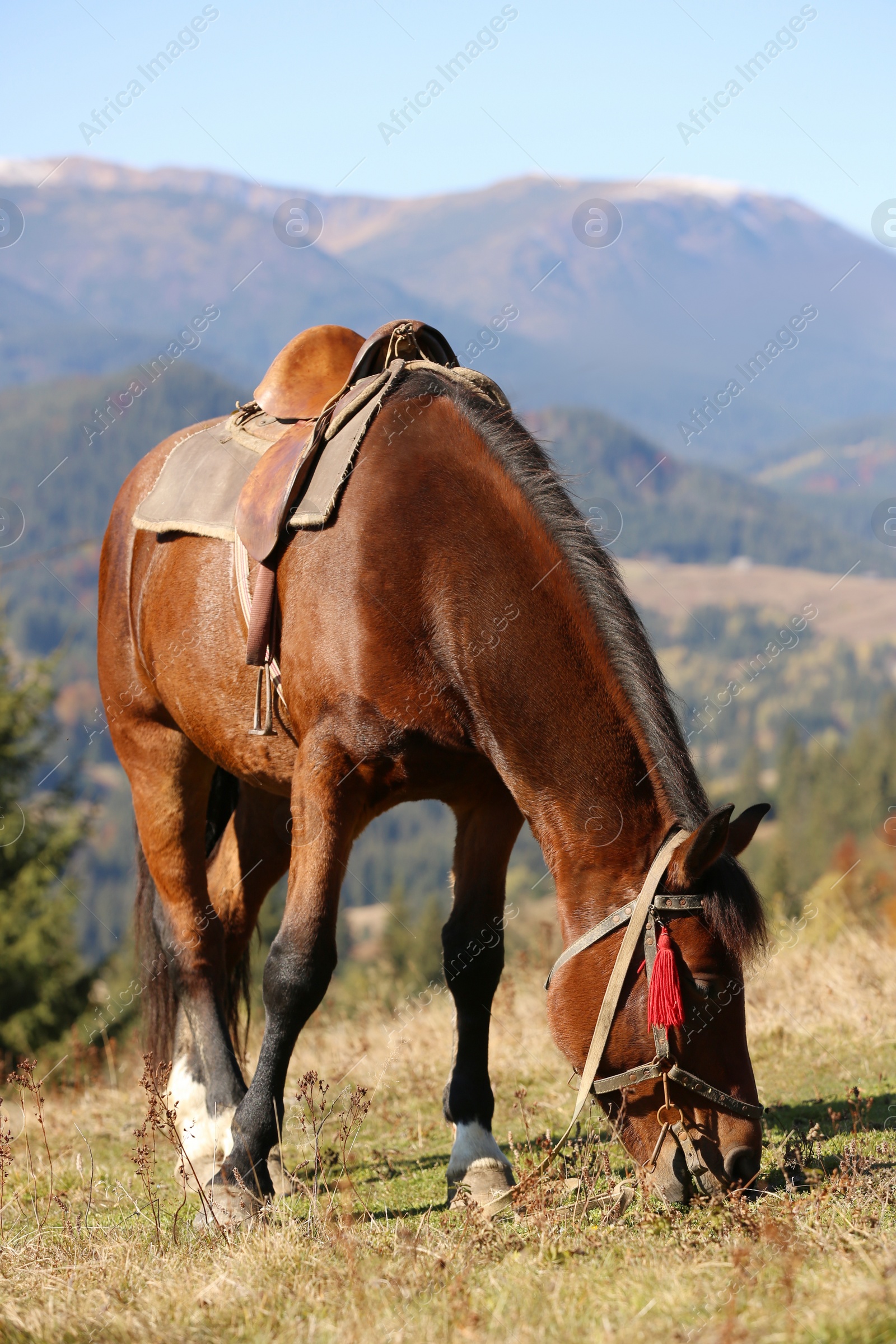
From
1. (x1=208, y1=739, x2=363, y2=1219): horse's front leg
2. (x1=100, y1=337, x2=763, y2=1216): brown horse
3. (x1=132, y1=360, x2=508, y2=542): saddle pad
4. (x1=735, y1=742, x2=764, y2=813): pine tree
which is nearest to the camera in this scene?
(x1=100, y1=337, x2=763, y2=1216): brown horse

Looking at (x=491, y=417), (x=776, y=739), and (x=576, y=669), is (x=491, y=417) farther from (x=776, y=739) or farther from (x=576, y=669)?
(x=776, y=739)

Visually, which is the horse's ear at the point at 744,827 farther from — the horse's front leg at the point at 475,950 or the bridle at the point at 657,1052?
the horse's front leg at the point at 475,950

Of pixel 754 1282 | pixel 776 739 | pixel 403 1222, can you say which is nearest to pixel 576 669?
pixel 754 1282

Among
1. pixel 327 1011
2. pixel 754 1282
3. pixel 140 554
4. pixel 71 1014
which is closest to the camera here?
pixel 754 1282

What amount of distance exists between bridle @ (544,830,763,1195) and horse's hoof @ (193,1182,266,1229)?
3.80 feet

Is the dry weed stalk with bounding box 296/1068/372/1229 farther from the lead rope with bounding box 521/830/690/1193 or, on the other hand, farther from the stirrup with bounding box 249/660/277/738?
the stirrup with bounding box 249/660/277/738

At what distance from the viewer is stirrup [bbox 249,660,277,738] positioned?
407 centimetres

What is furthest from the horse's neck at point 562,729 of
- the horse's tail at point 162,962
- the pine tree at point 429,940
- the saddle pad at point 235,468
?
the pine tree at point 429,940

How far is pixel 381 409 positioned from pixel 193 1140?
3083 mm

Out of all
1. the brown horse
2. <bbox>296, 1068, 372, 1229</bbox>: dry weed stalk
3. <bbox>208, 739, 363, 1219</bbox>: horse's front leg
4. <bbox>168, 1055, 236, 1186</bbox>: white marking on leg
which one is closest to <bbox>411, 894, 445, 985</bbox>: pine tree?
<bbox>168, 1055, 236, 1186</bbox>: white marking on leg

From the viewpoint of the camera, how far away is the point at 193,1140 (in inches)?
183

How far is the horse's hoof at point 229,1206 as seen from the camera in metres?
3.54

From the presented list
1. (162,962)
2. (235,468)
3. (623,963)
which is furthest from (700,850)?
(162,962)

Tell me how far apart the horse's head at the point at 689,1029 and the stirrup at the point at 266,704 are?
152 centimetres
